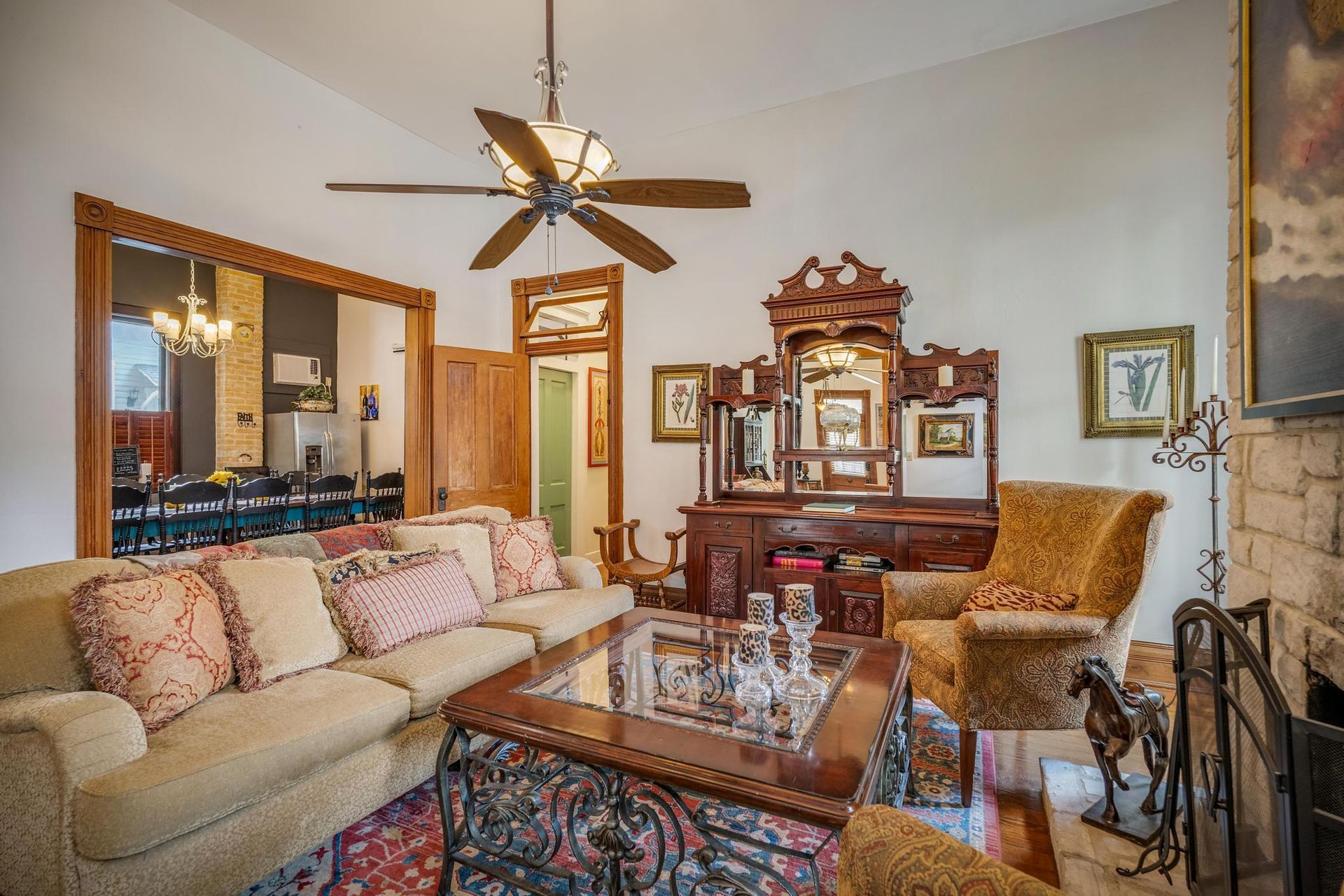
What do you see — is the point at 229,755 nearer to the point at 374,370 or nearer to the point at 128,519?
the point at 128,519

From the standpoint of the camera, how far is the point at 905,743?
1.93 metres

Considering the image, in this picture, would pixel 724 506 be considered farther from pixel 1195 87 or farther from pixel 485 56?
pixel 1195 87

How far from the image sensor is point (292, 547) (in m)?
2.52

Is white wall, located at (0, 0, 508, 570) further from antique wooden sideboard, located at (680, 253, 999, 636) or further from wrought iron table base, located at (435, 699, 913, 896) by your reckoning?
antique wooden sideboard, located at (680, 253, 999, 636)

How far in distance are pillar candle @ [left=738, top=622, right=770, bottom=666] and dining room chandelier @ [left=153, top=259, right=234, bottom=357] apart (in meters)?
5.97

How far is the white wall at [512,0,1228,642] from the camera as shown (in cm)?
313

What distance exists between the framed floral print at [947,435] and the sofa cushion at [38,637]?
12.6 ft

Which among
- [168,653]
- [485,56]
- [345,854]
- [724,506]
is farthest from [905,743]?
[485,56]

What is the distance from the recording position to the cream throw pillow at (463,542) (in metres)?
2.89

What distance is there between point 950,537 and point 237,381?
7.19m

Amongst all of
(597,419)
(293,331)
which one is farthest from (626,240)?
(293,331)

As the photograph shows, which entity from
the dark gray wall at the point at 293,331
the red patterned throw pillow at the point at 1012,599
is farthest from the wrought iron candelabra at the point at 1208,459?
the dark gray wall at the point at 293,331

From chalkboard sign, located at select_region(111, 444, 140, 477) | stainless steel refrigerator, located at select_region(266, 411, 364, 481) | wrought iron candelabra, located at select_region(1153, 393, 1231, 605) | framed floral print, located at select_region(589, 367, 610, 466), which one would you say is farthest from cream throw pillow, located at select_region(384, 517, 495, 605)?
chalkboard sign, located at select_region(111, 444, 140, 477)

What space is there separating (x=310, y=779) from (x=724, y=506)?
103 inches
